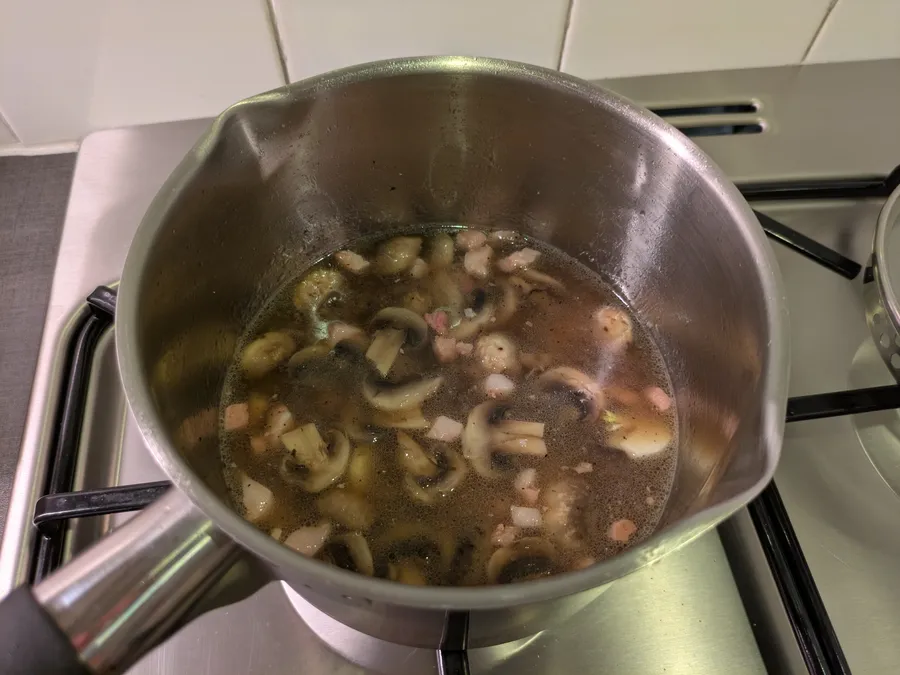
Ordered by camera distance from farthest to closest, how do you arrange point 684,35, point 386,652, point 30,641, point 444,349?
point 684,35, point 444,349, point 386,652, point 30,641

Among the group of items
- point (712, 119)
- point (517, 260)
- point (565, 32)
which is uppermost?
point (565, 32)

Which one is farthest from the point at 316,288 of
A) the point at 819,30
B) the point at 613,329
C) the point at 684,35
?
the point at 819,30

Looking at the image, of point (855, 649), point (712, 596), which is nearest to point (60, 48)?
point (712, 596)

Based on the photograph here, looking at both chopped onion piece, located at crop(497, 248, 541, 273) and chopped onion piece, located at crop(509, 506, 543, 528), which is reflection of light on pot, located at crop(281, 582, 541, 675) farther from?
chopped onion piece, located at crop(497, 248, 541, 273)

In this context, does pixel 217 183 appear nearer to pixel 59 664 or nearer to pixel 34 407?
pixel 34 407

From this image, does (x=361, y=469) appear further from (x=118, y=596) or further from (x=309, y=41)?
(x=309, y=41)

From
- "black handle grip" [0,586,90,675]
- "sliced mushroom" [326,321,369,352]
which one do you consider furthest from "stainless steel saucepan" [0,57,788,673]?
"sliced mushroom" [326,321,369,352]
